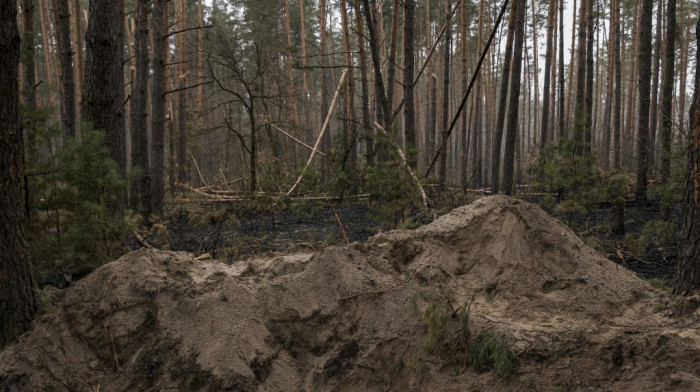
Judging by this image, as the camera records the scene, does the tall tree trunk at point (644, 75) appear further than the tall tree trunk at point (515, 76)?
Yes

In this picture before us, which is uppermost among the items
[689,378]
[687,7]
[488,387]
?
[687,7]

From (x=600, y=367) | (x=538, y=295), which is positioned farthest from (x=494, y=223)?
(x=600, y=367)

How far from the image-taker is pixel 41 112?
4.12 meters

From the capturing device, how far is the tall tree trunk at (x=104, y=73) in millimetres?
5387

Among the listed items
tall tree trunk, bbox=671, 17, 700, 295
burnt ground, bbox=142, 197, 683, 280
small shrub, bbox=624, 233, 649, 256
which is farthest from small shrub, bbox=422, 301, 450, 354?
small shrub, bbox=624, 233, 649, 256

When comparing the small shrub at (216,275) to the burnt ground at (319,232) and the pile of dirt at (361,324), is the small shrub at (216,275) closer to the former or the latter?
the pile of dirt at (361,324)

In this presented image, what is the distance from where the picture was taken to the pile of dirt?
9.45 ft

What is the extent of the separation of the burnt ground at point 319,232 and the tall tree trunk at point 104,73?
5.77 ft

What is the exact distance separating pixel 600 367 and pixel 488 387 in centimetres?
65

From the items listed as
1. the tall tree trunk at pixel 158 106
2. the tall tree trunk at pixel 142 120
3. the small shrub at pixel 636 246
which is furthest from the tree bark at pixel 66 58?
the small shrub at pixel 636 246

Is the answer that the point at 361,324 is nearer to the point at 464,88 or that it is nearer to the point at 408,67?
the point at 408,67

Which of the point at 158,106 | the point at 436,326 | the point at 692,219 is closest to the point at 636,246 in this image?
the point at 692,219

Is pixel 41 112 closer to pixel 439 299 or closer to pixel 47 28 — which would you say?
pixel 439 299

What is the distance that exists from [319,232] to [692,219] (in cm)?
560
